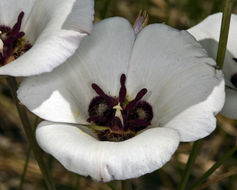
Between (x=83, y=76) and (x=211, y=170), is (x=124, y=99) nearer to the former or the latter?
(x=83, y=76)

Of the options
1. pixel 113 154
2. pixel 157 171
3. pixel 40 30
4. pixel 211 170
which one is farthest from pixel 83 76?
pixel 157 171

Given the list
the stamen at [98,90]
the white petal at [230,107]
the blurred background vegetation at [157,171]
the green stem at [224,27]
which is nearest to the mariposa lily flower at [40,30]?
the stamen at [98,90]

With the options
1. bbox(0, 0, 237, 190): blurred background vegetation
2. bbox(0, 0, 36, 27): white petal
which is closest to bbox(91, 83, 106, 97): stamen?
bbox(0, 0, 36, 27): white petal

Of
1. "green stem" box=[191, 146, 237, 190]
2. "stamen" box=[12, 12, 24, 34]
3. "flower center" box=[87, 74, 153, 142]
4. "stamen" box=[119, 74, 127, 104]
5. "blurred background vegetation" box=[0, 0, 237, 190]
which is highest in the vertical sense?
"stamen" box=[12, 12, 24, 34]

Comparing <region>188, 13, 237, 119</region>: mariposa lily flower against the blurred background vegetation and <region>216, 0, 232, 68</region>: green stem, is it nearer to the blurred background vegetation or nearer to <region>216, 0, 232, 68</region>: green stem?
<region>216, 0, 232, 68</region>: green stem

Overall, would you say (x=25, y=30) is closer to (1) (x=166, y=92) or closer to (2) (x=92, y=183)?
(1) (x=166, y=92)
